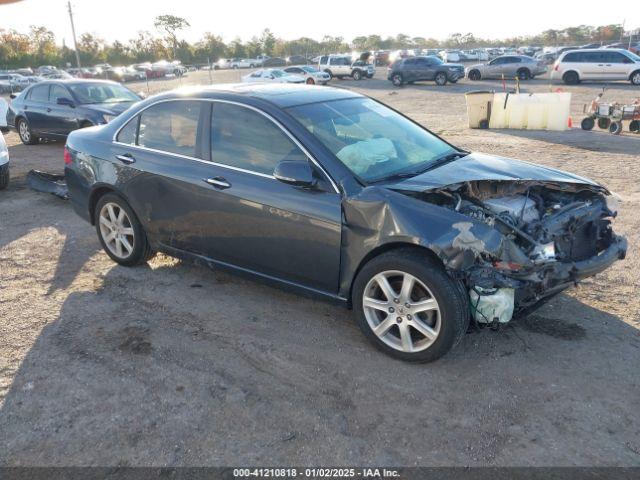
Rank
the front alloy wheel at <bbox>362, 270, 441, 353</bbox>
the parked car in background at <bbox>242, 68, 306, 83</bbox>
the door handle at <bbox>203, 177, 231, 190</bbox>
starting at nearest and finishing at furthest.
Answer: the front alloy wheel at <bbox>362, 270, 441, 353</bbox> → the door handle at <bbox>203, 177, 231, 190</bbox> → the parked car in background at <bbox>242, 68, 306, 83</bbox>

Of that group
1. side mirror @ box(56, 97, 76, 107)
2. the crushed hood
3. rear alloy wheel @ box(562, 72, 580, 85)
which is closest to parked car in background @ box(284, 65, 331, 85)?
rear alloy wheel @ box(562, 72, 580, 85)

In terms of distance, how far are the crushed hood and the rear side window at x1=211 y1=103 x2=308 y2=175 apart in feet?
2.80

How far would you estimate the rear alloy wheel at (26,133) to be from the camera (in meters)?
12.9

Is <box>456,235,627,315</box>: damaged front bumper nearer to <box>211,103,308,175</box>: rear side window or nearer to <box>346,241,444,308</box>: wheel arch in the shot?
<box>346,241,444,308</box>: wheel arch

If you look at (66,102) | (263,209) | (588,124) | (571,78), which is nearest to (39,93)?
(66,102)

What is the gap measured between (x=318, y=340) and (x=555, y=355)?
1.65 meters

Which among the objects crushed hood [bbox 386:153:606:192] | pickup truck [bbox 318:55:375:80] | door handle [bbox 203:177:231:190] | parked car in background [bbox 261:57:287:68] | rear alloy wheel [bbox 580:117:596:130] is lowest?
rear alloy wheel [bbox 580:117:596:130]

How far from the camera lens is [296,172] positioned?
12.1 feet

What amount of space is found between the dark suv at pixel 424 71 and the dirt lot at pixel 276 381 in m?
27.4

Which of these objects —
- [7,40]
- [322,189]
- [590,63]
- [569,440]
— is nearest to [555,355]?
[569,440]

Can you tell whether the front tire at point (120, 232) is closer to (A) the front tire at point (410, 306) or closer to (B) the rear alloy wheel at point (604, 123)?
(A) the front tire at point (410, 306)

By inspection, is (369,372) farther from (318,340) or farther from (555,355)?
(555,355)

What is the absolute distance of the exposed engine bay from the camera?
3355mm

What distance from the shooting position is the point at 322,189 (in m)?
3.73
